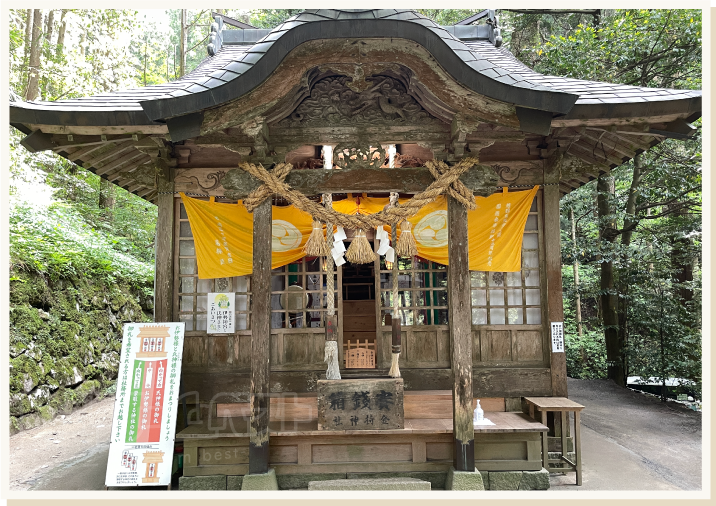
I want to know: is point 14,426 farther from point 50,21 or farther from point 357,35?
point 50,21

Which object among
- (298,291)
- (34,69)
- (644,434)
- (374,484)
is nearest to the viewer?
(374,484)

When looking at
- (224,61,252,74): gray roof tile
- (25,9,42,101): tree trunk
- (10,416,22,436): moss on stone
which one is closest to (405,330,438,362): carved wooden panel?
(224,61,252,74): gray roof tile

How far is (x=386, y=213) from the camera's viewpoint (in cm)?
515

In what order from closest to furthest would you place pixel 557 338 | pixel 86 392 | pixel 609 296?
pixel 557 338 < pixel 86 392 < pixel 609 296

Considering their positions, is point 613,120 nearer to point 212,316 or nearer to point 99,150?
point 212,316

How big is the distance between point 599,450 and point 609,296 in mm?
6228

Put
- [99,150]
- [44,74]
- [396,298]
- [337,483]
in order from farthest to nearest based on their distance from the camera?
[44,74], [99,150], [396,298], [337,483]

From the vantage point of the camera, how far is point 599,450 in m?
6.61

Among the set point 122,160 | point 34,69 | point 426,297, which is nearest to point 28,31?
point 34,69

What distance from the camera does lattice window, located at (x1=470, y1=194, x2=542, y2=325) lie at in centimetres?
636

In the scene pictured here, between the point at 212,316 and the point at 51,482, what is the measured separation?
9.11ft

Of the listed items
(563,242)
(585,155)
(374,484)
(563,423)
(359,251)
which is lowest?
(374,484)

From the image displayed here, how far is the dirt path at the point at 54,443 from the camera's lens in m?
5.89

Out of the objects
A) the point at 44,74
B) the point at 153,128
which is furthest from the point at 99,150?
the point at 44,74
